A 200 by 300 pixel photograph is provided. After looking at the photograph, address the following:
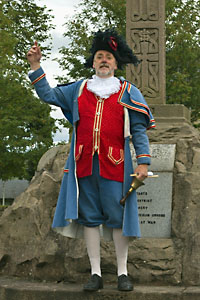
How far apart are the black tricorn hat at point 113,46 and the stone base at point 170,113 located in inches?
104

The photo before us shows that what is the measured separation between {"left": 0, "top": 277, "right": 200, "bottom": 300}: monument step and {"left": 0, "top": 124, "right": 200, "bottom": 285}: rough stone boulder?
219 mm

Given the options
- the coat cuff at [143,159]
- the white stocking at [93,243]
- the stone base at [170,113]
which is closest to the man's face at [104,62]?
the coat cuff at [143,159]

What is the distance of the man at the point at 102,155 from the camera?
4668 millimetres

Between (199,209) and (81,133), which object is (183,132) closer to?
(199,209)

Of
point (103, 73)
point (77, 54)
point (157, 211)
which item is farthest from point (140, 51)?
point (77, 54)

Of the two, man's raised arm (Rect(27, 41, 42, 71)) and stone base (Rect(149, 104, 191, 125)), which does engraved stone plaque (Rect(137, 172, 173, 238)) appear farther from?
man's raised arm (Rect(27, 41, 42, 71))

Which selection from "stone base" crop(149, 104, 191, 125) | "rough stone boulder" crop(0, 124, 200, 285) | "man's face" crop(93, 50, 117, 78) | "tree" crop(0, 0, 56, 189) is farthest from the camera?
"tree" crop(0, 0, 56, 189)

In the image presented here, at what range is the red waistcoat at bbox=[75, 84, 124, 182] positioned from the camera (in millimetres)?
4707

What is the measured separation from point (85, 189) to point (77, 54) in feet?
57.2

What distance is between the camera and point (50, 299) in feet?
16.7

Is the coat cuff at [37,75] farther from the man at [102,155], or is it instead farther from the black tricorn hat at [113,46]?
the black tricorn hat at [113,46]

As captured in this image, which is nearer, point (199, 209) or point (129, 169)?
point (129, 169)

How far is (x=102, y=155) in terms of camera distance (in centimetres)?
470

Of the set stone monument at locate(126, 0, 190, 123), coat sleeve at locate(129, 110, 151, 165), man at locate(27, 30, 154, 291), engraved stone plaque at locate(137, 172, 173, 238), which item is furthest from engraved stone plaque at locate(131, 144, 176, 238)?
stone monument at locate(126, 0, 190, 123)
